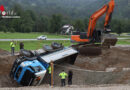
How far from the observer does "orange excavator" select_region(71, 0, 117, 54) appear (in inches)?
888

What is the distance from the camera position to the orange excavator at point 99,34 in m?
22.6

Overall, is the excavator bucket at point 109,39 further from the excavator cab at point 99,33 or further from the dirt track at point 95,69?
the dirt track at point 95,69

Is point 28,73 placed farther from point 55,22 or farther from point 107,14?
point 55,22

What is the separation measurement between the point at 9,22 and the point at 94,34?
66271mm

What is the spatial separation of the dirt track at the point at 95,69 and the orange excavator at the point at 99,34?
145 centimetres

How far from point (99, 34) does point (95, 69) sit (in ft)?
28.5

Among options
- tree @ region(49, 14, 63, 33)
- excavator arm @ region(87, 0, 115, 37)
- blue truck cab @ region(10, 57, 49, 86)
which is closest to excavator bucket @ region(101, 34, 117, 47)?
excavator arm @ region(87, 0, 115, 37)

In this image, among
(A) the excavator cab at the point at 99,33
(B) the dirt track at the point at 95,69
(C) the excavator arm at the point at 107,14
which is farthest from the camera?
(C) the excavator arm at the point at 107,14

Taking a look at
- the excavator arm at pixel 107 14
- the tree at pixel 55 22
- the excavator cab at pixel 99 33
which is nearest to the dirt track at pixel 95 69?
the excavator cab at pixel 99 33

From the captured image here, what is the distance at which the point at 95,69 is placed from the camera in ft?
55.5

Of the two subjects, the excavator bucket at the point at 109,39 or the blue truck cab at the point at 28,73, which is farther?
the excavator bucket at the point at 109,39

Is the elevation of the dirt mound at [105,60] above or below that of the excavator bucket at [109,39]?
below

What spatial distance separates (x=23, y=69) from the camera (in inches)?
479

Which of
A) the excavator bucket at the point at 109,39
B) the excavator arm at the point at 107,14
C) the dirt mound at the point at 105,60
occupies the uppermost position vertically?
the excavator arm at the point at 107,14
